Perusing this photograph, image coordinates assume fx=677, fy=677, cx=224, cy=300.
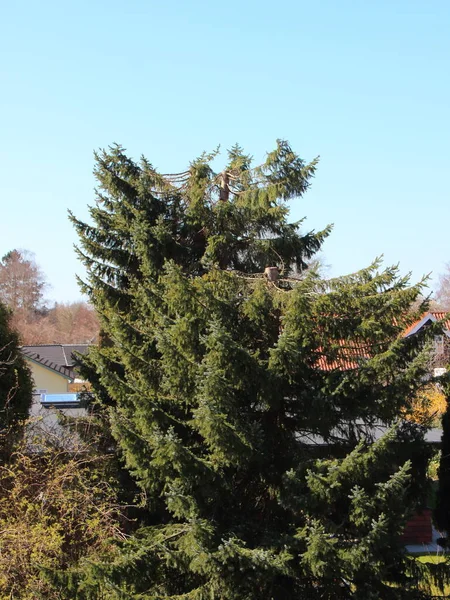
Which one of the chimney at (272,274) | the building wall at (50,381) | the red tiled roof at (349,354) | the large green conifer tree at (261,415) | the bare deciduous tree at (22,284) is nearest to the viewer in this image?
the large green conifer tree at (261,415)

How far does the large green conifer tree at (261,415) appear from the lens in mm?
8312

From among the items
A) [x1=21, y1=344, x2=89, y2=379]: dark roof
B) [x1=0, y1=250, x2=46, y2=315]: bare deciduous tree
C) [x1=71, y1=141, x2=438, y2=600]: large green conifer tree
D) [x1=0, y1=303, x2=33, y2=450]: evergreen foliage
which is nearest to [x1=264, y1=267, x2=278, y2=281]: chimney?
[x1=71, y1=141, x2=438, y2=600]: large green conifer tree

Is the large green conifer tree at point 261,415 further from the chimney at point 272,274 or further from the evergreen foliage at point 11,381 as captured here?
the evergreen foliage at point 11,381

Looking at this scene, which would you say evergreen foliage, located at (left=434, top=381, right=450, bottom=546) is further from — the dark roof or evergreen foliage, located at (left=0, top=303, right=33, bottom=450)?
the dark roof

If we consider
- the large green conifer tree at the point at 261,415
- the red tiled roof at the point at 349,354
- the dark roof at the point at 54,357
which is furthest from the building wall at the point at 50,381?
the red tiled roof at the point at 349,354

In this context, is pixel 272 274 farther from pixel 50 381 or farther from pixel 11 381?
pixel 50 381

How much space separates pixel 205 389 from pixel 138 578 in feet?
9.11

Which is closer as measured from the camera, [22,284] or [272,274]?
[272,274]

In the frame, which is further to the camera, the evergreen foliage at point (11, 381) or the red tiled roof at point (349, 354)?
the evergreen foliage at point (11, 381)

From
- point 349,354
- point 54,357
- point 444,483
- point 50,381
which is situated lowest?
point 444,483

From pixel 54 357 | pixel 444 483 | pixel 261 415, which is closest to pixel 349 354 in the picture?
pixel 261 415

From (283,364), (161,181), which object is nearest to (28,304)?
(161,181)

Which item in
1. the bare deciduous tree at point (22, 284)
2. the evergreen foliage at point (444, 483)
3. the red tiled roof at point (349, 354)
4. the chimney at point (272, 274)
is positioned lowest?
the evergreen foliage at point (444, 483)

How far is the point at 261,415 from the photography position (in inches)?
374
